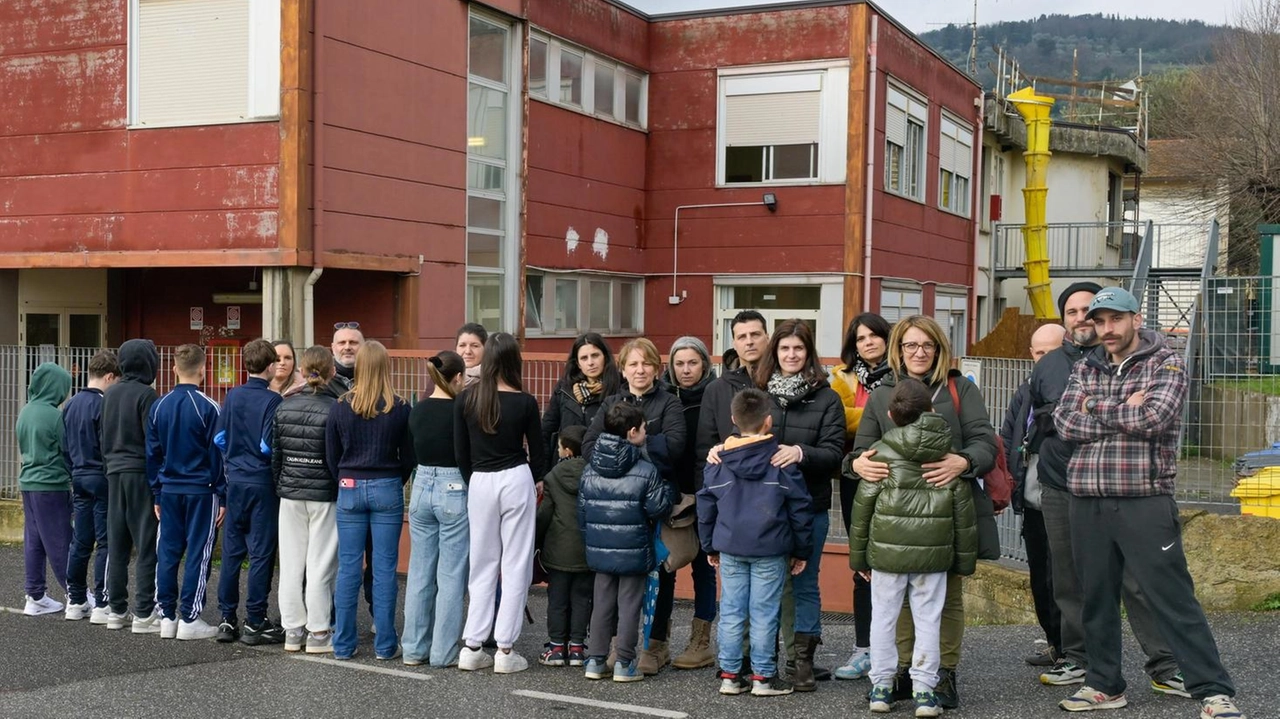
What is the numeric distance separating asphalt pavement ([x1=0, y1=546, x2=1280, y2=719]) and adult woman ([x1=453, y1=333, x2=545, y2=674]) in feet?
0.91

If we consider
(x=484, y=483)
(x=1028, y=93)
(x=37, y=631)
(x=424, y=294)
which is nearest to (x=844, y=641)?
(x=484, y=483)

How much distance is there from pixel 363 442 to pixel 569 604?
158 cm

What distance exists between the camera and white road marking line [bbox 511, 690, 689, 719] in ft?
21.8

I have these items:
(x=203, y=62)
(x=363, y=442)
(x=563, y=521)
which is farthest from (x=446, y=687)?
(x=203, y=62)

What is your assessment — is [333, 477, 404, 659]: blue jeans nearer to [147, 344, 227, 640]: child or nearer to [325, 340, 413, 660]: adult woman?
[325, 340, 413, 660]: adult woman

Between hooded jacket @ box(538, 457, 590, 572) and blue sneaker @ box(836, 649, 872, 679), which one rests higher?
hooded jacket @ box(538, 457, 590, 572)

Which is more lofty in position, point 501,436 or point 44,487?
point 501,436

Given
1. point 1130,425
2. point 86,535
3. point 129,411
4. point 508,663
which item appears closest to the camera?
point 1130,425

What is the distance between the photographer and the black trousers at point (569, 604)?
755cm

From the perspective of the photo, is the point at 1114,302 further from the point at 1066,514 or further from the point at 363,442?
the point at 363,442

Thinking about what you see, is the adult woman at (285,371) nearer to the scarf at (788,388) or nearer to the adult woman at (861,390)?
the scarf at (788,388)

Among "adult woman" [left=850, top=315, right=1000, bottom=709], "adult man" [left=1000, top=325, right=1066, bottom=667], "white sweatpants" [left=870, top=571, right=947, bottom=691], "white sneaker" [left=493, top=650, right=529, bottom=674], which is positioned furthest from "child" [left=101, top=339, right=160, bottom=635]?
"adult man" [left=1000, top=325, right=1066, bottom=667]

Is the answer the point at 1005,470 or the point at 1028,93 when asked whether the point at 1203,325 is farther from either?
the point at 1028,93

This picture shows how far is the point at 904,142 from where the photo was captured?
74.1 ft
